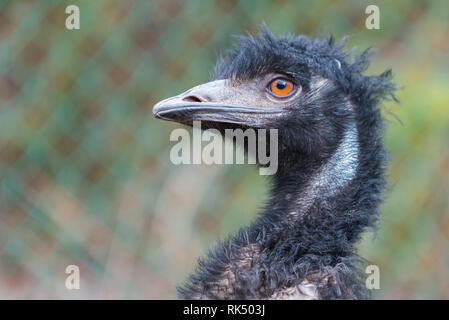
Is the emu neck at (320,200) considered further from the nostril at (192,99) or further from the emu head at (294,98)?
the nostril at (192,99)

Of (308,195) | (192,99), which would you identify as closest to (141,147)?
(192,99)

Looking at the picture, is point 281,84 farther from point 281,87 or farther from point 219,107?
point 219,107

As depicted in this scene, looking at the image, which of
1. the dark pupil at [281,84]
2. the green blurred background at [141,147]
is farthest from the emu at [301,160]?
the green blurred background at [141,147]

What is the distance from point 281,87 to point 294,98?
44 millimetres

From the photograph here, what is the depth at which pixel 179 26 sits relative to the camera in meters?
3.45

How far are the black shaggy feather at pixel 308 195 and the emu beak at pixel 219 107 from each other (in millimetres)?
46

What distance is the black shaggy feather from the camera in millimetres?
1854

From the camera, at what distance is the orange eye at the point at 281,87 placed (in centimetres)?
209

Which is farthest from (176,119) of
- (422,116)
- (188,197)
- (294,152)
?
(422,116)

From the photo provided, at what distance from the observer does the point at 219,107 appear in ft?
6.69

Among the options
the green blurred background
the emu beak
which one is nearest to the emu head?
the emu beak
